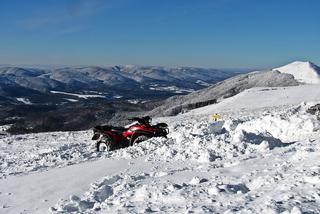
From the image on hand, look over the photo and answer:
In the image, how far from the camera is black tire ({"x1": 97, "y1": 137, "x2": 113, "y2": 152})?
19.1 m

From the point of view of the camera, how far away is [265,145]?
14.0 metres

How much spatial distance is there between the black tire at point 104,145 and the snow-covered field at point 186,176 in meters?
0.45

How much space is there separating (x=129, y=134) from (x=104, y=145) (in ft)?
3.39

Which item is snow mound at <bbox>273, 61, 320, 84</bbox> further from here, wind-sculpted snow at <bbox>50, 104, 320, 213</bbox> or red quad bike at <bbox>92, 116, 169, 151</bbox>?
wind-sculpted snow at <bbox>50, 104, 320, 213</bbox>

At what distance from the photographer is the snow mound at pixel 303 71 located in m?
73.9

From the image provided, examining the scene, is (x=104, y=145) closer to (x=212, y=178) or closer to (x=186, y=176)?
(x=186, y=176)

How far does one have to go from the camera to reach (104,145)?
1930cm

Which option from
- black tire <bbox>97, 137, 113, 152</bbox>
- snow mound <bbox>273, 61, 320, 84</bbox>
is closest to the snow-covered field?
black tire <bbox>97, 137, 113, 152</bbox>

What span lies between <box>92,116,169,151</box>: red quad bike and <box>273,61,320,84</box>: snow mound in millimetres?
56350

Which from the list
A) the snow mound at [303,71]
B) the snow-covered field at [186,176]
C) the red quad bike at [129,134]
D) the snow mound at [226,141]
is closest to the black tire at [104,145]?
the red quad bike at [129,134]

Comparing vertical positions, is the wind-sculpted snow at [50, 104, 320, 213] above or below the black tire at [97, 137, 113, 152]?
above

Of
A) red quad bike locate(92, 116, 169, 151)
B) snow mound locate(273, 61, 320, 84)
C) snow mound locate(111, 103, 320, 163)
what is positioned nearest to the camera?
snow mound locate(111, 103, 320, 163)

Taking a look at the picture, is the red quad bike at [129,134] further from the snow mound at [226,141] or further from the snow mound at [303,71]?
the snow mound at [303,71]

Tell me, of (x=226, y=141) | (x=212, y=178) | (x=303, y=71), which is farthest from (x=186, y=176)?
(x=303, y=71)
